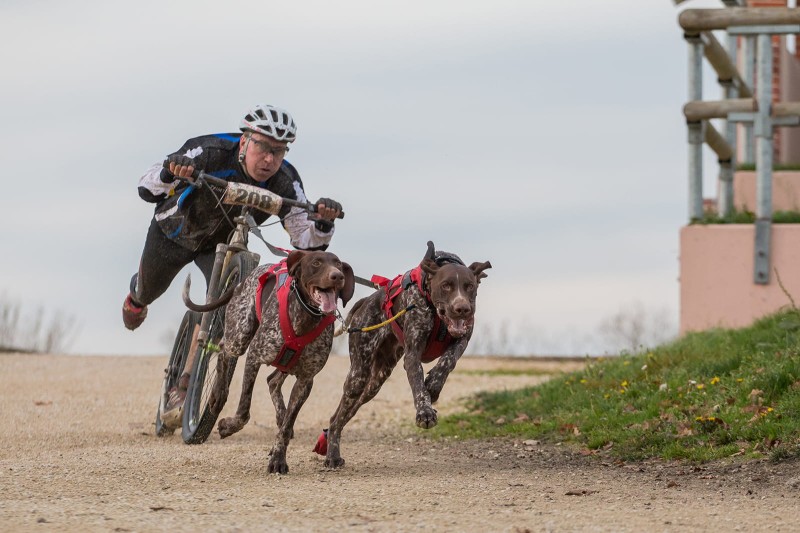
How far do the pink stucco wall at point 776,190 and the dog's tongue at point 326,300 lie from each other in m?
8.97

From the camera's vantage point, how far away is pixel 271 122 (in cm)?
891

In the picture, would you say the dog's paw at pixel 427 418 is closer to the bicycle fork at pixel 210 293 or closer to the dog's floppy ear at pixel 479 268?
the dog's floppy ear at pixel 479 268

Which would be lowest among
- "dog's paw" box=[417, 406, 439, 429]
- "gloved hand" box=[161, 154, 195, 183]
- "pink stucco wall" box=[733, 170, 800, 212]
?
"dog's paw" box=[417, 406, 439, 429]

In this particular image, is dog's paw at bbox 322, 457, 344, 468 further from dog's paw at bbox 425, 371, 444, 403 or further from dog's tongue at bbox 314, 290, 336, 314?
dog's tongue at bbox 314, 290, 336, 314

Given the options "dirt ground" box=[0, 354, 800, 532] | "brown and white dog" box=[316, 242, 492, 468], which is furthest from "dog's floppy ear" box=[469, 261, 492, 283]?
"dirt ground" box=[0, 354, 800, 532]

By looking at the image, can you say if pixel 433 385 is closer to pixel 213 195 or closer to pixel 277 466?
pixel 277 466

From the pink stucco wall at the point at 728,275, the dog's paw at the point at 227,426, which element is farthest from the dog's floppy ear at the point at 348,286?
the pink stucco wall at the point at 728,275

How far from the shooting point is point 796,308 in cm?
1170

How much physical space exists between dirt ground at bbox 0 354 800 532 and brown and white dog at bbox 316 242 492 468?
0.45 metres

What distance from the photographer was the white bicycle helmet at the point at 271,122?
351 inches

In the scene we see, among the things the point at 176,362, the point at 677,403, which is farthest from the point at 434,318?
the point at 176,362

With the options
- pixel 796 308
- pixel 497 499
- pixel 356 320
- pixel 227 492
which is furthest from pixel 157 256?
pixel 796 308

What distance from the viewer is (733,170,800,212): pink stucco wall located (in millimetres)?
16078

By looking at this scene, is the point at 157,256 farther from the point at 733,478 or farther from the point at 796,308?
the point at 796,308
